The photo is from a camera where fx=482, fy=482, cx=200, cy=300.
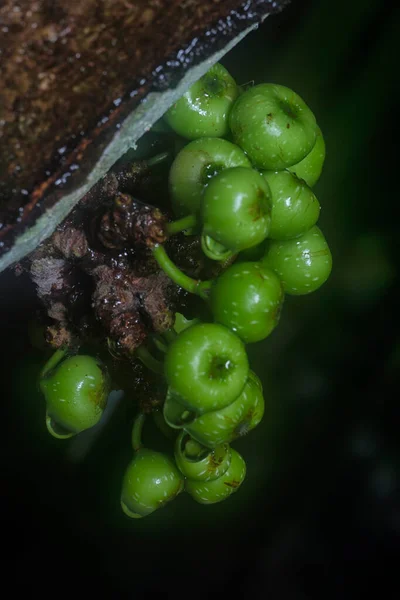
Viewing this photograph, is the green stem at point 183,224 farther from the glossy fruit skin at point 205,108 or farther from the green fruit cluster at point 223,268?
the glossy fruit skin at point 205,108

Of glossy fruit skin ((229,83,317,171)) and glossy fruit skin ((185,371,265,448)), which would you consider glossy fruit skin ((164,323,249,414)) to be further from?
glossy fruit skin ((229,83,317,171))

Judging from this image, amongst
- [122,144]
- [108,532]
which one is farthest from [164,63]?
[108,532]

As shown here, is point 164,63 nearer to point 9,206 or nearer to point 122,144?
point 122,144

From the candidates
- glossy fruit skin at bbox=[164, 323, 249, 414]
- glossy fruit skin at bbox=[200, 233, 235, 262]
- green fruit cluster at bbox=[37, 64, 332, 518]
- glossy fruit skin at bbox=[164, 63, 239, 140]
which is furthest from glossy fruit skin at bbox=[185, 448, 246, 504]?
glossy fruit skin at bbox=[164, 63, 239, 140]

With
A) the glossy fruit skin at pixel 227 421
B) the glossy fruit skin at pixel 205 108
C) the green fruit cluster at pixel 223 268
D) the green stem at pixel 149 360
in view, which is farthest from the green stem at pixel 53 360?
the glossy fruit skin at pixel 205 108

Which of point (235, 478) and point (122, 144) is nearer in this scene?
point (122, 144)

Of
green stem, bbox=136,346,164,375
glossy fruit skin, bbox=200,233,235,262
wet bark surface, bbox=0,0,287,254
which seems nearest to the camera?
wet bark surface, bbox=0,0,287,254
